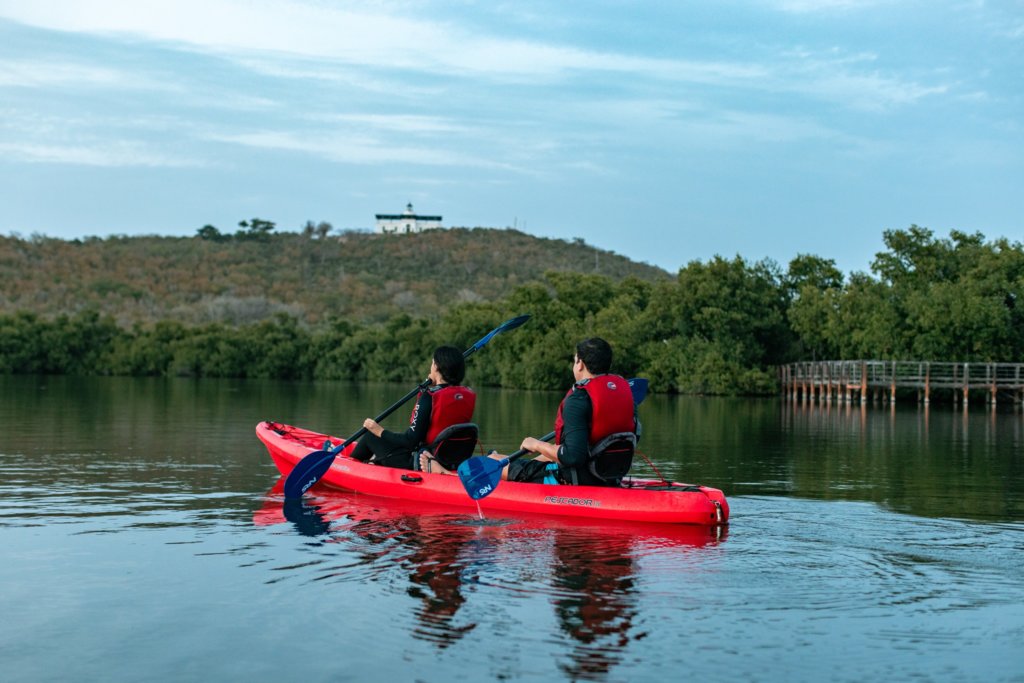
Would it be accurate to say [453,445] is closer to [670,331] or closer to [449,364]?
[449,364]

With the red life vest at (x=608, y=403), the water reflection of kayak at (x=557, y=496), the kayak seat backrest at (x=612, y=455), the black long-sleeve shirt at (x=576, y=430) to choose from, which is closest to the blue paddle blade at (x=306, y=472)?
the water reflection of kayak at (x=557, y=496)

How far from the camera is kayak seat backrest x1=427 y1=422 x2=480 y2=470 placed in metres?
12.9

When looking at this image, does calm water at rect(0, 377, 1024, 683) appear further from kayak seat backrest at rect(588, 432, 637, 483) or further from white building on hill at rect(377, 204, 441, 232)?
white building on hill at rect(377, 204, 441, 232)

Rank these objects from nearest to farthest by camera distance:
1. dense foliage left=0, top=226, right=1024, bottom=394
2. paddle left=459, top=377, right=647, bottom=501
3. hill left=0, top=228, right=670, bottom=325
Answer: paddle left=459, top=377, right=647, bottom=501 → dense foliage left=0, top=226, right=1024, bottom=394 → hill left=0, top=228, right=670, bottom=325

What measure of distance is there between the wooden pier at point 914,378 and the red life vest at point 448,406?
3623cm

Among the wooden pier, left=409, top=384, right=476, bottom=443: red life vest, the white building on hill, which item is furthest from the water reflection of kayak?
the white building on hill

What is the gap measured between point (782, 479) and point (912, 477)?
Result: 219 cm

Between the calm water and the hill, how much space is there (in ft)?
286

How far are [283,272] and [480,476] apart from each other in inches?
5026

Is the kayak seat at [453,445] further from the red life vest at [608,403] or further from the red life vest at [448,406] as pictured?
the red life vest at [608,403]

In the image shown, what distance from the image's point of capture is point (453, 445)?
13.1 meters

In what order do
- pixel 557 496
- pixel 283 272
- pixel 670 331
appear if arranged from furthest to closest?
pixel 283 272 → pixel 670 331 → pixel 557 496

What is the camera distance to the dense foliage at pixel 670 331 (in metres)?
51.0

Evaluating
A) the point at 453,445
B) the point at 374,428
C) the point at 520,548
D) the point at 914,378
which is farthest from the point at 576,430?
the point at 914,378
